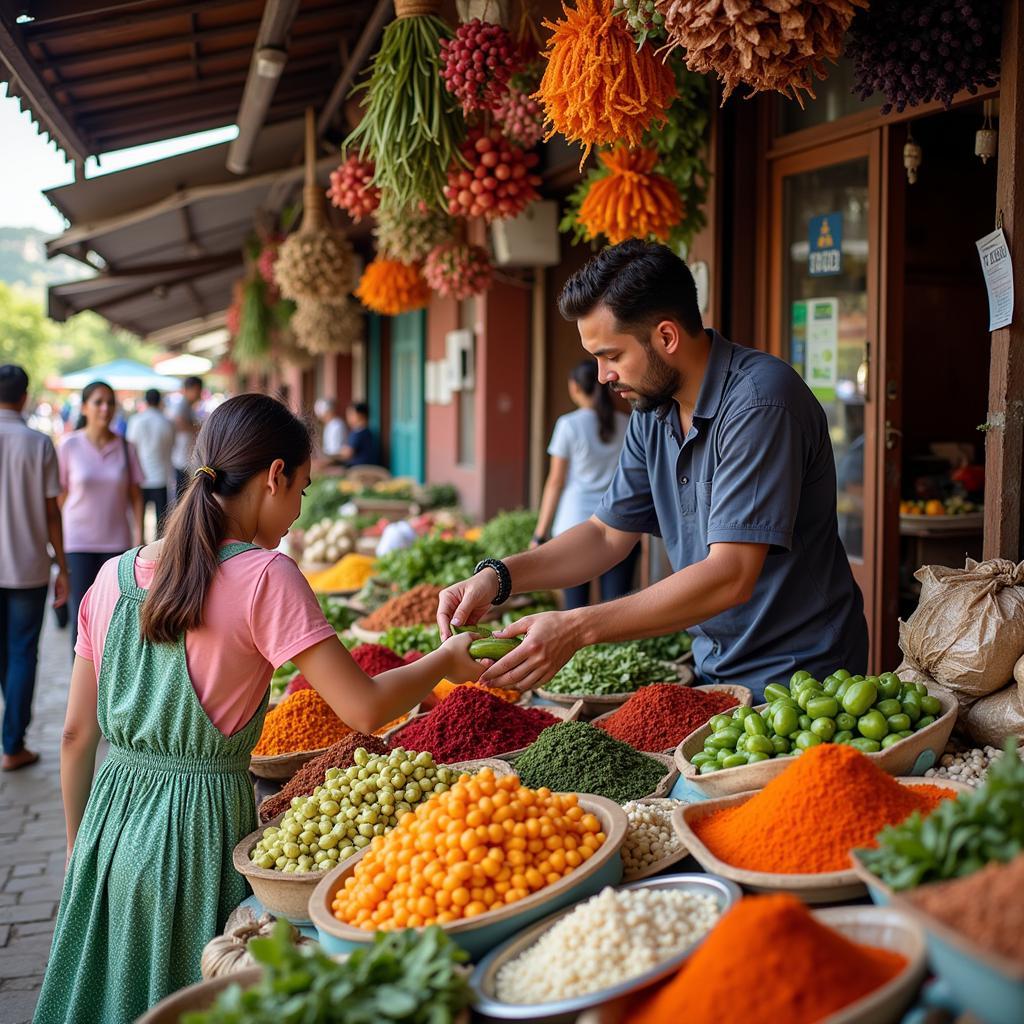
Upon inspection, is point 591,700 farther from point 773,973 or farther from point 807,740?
point 773,973

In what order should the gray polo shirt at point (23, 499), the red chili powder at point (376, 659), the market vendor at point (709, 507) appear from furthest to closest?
1. the gray polo shirt at point (23, 499)
2. the red chili powder at point (376, 659)
3. the market vendor at point (709, 507)

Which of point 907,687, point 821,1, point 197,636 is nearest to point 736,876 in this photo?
point 907,687

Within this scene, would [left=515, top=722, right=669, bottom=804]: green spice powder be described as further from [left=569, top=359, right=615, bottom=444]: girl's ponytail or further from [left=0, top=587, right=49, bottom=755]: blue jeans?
[left=0, top=587, right=49, bottom=755]: blue jeans

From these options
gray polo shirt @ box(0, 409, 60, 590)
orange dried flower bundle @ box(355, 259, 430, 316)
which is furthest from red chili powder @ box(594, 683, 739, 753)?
orange dried flower bundle @ box(355, 259, 430, 316)

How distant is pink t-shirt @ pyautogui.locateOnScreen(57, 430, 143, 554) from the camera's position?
670cm

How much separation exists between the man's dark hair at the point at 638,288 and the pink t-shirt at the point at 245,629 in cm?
99

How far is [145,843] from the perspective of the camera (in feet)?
7.04

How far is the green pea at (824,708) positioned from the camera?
2.09 m

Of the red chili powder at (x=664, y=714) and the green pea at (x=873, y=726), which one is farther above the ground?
the green pea at (x=873, y=726)

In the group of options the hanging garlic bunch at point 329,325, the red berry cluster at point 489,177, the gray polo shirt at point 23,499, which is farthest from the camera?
the hanging garlic bunch at point 329,325

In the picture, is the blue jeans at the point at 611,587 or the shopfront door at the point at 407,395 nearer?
the blue jeans at the point at 611,587

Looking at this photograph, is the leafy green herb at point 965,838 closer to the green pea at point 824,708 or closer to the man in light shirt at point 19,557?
the green pea at point 824,708

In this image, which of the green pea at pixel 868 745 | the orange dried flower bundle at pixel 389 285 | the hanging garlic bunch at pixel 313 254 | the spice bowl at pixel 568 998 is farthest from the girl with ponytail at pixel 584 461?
the spice bowl at pixel 568 998

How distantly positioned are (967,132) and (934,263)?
0.84 m
